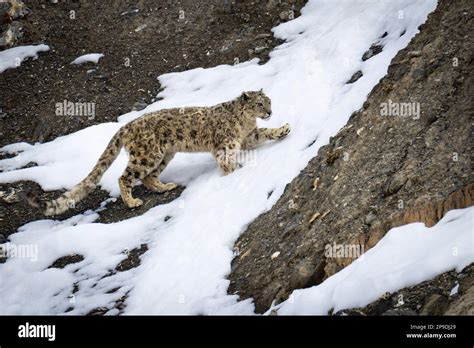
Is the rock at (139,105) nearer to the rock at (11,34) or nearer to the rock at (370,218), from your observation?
the rock at (11,34)

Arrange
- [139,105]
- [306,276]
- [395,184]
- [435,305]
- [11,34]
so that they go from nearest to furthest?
[435,305] < [306,276] < [395,184] < [139,105] < [11,34]

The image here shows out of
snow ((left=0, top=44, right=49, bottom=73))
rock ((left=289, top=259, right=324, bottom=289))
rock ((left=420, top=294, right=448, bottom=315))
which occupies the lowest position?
snow ((left=0, top=44, right=49, bottom=73))

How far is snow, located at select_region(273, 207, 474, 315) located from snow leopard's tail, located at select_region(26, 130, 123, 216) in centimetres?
718

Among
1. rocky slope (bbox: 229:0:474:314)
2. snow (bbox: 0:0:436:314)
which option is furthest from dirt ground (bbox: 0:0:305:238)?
rocky slope (bbox: 229:0:474:314)

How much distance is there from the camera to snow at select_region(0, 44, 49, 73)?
2180 cm

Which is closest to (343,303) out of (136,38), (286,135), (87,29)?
(286,135)

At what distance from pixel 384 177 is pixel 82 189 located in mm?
7505

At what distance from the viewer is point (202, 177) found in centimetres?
1526

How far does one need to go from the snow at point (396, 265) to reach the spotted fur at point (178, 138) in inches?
262

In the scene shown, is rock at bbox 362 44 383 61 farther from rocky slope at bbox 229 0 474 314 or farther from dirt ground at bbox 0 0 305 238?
dirt ground at bbox 0 0 305 238

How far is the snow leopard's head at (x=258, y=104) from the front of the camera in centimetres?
1541

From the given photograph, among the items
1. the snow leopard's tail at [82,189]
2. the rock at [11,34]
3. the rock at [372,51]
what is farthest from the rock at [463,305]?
the rock at [11,34]

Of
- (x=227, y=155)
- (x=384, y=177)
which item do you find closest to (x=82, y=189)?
(x=227, y=155)

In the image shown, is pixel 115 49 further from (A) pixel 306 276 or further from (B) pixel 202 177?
(A) pixel 306 276
